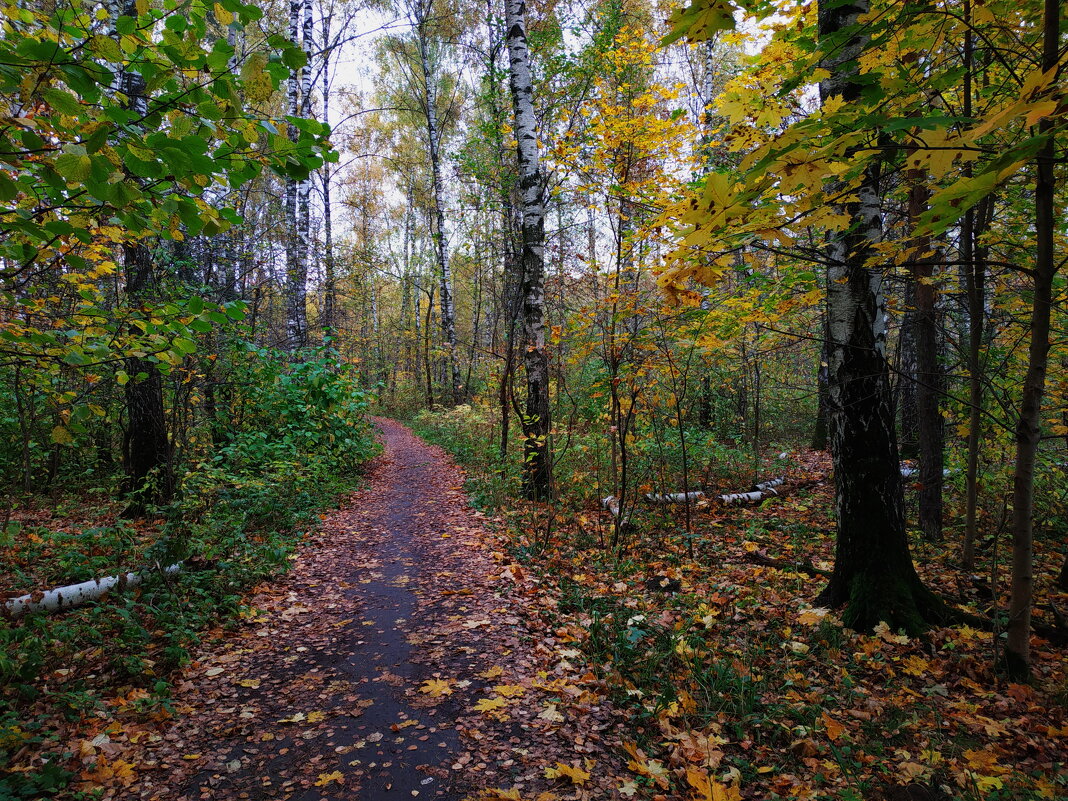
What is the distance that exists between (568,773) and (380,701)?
1466 millimetres

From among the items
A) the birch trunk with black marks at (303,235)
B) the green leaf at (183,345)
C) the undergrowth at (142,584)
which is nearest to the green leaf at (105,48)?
the green leaf at (183,345)

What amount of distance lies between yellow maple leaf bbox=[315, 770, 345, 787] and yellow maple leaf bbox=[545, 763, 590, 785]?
1.13m

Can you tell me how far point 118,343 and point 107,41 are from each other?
7.47 feet

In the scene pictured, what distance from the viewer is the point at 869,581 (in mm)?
3836

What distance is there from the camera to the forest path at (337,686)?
107 inches

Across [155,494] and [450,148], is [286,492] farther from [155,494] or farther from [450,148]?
[450,148]

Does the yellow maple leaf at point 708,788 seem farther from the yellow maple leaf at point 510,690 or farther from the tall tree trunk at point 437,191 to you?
the tall tree trunk at point 437,191

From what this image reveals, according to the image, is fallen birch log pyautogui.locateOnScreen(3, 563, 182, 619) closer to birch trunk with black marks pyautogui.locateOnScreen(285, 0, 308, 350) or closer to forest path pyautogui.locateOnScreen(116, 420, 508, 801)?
forest path pyautogui.locateOnScreen(116, 420, 508, 801)

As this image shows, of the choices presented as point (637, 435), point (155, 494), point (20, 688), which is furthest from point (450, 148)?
point (20, 688)

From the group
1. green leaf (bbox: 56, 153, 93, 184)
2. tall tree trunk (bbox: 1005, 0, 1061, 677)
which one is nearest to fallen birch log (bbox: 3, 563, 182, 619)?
green leaf (bbox: 56, 153, 93, 184)

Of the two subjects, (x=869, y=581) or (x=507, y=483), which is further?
(x=507, y=483)

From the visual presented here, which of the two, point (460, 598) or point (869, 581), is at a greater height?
point (869, 581)

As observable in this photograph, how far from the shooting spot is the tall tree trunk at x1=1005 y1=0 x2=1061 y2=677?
8.27 feet

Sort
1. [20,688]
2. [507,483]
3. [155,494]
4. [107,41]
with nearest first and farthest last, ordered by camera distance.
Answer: [107,41], [20,688], [155,494], [507,483]
